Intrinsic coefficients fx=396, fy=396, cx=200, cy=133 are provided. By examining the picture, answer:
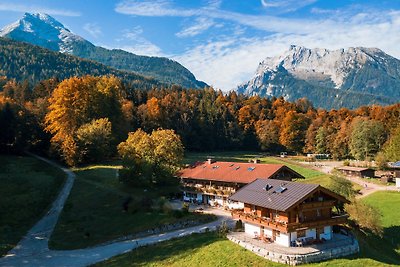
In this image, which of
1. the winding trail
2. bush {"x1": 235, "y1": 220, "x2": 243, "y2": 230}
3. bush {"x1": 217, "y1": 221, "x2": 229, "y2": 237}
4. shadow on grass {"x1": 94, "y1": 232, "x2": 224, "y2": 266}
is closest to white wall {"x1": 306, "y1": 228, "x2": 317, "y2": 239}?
bush {"x1": 235, "y1": 220, "x2": 243, "y2": 230}

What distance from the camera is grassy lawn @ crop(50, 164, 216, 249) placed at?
165ft

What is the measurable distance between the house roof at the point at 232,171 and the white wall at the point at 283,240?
1665 cm

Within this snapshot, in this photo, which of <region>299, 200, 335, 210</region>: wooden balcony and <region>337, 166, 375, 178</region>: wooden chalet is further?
<region>337, 166, 375, 178</region>: wooden chalet

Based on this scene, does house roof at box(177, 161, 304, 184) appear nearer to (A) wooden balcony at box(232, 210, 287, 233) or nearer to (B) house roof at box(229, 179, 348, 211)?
(B) house roof at box(229, 179, 348, 211)

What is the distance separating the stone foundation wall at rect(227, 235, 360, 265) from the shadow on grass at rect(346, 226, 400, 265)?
0.78m

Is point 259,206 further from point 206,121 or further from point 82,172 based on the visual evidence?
point 206,121

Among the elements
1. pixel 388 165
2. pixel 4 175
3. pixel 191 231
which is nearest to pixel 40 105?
pixel 4 175

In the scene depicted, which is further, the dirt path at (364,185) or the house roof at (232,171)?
the dirt path at (364,185)

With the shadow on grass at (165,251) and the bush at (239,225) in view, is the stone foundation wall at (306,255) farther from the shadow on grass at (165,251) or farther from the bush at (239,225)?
the bush at (239,225)

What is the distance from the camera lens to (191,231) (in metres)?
47.0

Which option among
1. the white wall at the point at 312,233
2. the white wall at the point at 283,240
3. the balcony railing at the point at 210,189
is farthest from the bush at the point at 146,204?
the white wall at the point at 312,233

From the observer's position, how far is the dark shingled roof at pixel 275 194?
129 feet

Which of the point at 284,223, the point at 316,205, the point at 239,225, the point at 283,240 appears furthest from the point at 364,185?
the point at 284,223

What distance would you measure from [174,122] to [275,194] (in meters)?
83.1
